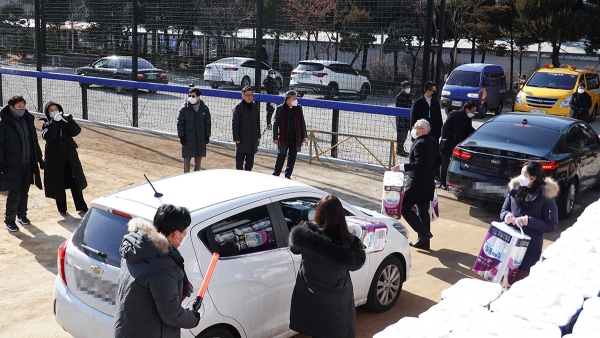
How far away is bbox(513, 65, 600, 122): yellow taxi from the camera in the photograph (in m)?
21.7

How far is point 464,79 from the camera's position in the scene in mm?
24250

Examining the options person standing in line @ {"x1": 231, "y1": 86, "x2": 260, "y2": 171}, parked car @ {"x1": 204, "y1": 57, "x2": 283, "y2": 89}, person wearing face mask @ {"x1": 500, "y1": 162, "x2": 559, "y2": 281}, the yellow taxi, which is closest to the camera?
person wearing face mask @ {"x1": 500, "y1": 162, "x2": 559, "y2": 281}

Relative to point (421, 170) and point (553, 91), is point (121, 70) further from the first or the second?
point (553, 91)

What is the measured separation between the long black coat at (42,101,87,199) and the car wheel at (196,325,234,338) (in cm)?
532

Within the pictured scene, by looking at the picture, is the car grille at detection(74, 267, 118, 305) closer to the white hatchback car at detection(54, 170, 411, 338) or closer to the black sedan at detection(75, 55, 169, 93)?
the white hatchback car at detection(54, 170, 411, 338)

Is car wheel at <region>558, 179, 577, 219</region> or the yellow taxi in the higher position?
the yellow taxi

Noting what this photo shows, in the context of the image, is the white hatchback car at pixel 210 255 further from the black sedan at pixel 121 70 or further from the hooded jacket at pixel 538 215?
the black sedan at pixel 121 70

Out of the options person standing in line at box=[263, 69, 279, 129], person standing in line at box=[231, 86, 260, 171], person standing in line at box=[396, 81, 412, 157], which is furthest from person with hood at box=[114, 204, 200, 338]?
person standing in line at box=[263, 69, 279, 129]

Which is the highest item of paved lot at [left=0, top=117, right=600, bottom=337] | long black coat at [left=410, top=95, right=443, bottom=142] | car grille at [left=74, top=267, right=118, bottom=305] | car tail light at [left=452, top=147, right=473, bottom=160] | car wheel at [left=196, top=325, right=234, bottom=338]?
long black coat at [left=410, top=95, right=443, bottom=142]

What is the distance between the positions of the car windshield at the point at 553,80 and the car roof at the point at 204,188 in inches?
755

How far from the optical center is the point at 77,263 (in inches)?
195

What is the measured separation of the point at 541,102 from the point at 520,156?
1341 cm

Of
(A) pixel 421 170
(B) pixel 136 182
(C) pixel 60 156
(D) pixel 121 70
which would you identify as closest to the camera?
(A) pixel 421 170

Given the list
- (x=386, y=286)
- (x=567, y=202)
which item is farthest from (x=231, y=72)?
(x=386, y=286)
